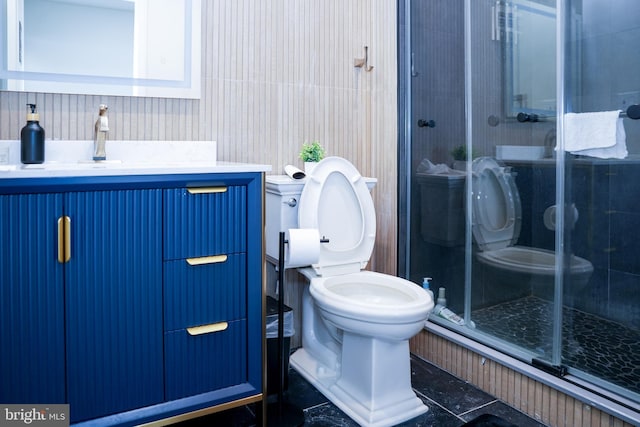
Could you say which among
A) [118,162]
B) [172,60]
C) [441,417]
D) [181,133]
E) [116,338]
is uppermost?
[172,60]

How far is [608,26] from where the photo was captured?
5.93 feet

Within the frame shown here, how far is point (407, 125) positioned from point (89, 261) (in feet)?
5.59

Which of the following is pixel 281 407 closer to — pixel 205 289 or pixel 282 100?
pixel 205 289

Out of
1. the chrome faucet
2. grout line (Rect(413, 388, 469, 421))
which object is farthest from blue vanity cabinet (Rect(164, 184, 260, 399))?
grout line (Rect(413, 388, 469, 421))

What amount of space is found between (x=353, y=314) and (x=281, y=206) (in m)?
0.60

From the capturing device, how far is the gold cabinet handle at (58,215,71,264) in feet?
4.77

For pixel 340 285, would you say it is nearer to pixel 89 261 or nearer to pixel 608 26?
pixel 89 261

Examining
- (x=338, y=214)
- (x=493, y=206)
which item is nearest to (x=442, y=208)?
(x=493, y=206)

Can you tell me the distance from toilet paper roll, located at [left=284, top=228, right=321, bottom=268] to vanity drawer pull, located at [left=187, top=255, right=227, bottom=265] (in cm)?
27

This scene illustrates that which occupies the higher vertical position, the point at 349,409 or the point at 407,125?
the point at 407,125

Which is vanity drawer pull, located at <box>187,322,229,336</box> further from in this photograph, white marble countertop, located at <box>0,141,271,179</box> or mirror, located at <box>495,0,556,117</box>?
mirror, located at <box>495,0,556,117</box>

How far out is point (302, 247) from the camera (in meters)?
1.85

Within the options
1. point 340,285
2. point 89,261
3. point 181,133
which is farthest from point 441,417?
point 181,133

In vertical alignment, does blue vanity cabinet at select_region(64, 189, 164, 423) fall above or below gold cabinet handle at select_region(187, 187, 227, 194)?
below
